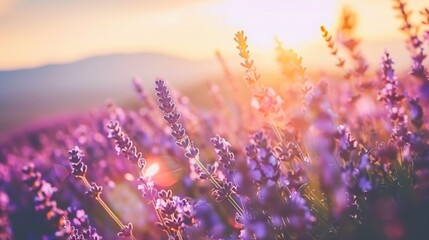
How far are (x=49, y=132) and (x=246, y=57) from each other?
932 cm

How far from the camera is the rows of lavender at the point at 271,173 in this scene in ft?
8.20

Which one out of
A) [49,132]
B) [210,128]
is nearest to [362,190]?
[210,128]

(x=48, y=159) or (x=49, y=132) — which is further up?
(x=49, y=132)

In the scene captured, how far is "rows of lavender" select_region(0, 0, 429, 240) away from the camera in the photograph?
8.20 ft

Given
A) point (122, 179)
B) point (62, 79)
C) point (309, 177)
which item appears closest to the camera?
point (309, 177)

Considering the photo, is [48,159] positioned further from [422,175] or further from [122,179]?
[422,175]

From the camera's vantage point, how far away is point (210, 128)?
8016mm

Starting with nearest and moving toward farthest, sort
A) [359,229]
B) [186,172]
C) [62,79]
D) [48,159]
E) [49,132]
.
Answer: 1. [359,229]
2. [186,172]
3. [48,159]
4. [49,132]
5. [62,79]

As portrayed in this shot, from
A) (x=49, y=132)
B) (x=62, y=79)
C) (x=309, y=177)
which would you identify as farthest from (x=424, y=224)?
(x=62, y=79)

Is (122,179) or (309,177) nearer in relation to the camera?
(309,177)

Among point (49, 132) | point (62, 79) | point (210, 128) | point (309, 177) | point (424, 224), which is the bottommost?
point (424, 224)

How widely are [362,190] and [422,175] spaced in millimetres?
286

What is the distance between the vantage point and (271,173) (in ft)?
8.43

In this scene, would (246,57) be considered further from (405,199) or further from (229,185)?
(405,199)
